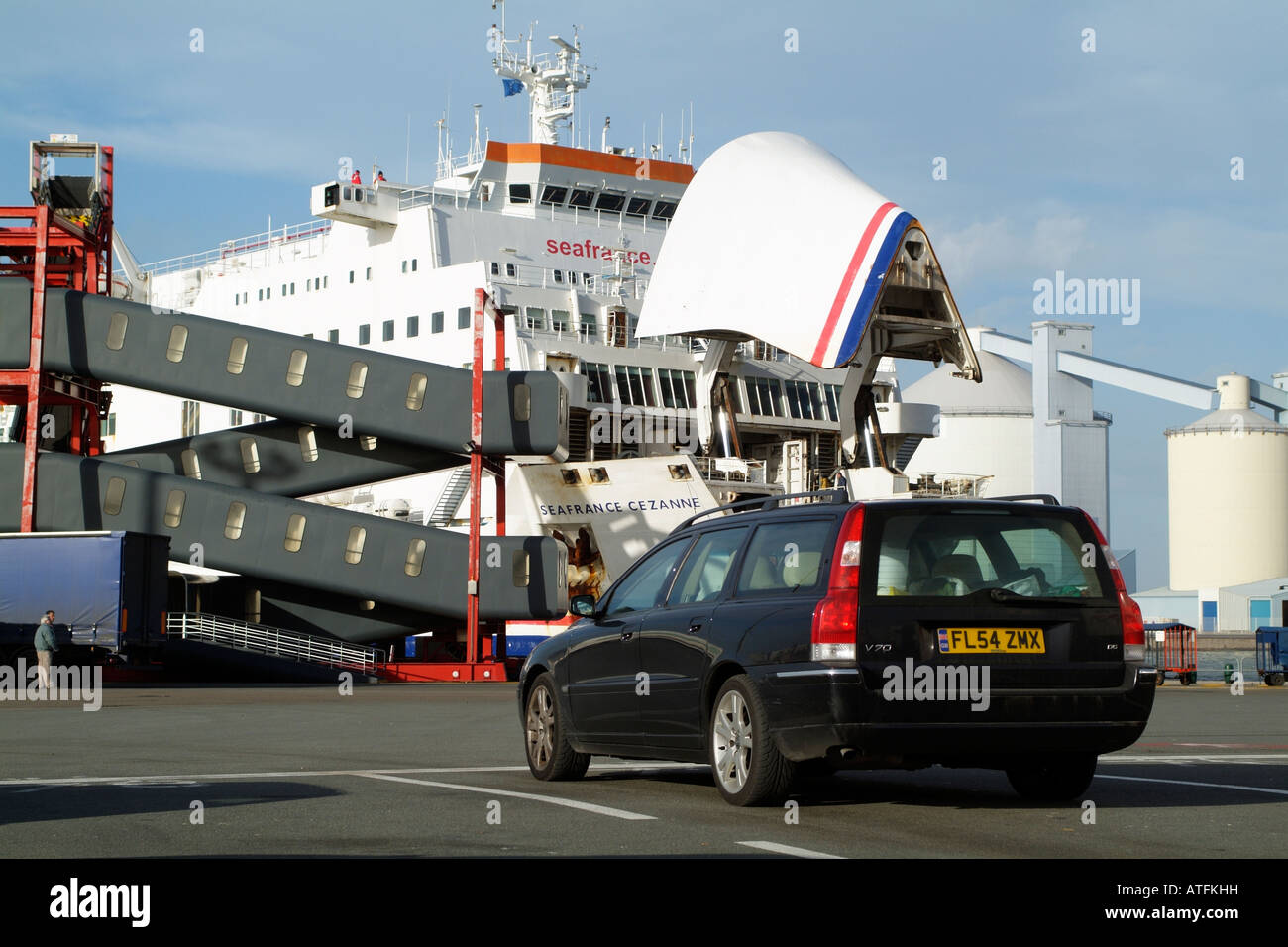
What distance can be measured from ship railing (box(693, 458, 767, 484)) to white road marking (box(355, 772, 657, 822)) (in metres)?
26.2

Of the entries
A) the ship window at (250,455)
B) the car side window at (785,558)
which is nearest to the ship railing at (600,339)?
the ship window at (250,455)

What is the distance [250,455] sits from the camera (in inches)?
1420

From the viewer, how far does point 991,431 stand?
284 feet

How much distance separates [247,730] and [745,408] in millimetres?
25706

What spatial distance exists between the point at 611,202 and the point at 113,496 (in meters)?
18.6

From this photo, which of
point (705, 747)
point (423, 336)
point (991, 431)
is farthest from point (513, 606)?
point (991, 431)

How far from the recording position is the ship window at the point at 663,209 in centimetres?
4731

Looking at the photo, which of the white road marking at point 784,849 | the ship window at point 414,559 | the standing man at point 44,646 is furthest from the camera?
the ship window at point 414,559

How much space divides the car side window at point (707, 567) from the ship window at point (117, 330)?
89.3 ft

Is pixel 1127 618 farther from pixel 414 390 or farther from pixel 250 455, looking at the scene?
pixel 250 455

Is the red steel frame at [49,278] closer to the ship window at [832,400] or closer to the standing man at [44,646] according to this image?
the standing man at [44,646]
